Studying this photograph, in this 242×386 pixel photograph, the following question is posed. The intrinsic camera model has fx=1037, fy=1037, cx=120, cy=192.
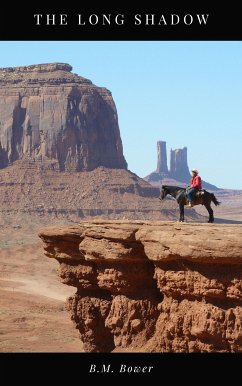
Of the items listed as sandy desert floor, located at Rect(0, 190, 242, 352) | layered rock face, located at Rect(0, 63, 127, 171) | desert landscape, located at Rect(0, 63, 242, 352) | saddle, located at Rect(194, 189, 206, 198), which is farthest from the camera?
layered rock face, located at Rect(0, 63, 127, 171)

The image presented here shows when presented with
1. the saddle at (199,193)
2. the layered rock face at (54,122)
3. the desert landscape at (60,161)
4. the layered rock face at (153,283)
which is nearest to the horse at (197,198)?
the saddle at (199,193)

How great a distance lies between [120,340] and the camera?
2439 centimetres

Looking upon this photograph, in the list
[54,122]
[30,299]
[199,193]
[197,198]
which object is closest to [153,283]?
[197,198]

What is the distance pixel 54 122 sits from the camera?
135 meters

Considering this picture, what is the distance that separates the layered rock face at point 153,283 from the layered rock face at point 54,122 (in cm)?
10542

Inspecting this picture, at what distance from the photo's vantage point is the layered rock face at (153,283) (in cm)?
2055

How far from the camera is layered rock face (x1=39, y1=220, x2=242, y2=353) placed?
20.5 meters

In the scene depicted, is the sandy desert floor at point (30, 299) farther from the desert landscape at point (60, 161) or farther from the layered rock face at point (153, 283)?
the layered rock face at point (153, 283)

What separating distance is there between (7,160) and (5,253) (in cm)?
4032

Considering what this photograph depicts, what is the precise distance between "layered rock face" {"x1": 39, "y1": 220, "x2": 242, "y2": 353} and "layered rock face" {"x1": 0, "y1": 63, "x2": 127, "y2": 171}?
346ft

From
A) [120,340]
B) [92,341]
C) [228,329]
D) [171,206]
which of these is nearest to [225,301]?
[228,329]

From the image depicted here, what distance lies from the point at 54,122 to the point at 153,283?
367 feet

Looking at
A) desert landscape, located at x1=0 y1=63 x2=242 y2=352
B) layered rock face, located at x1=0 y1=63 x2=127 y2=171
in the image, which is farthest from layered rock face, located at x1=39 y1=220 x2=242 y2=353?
layered rock face, located at x1=0 y1=63 x2=127 y2=171

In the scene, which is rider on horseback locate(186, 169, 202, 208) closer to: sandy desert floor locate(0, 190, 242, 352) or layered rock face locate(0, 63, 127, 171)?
sandy desert floor locate(0, 190, 242, 352)
